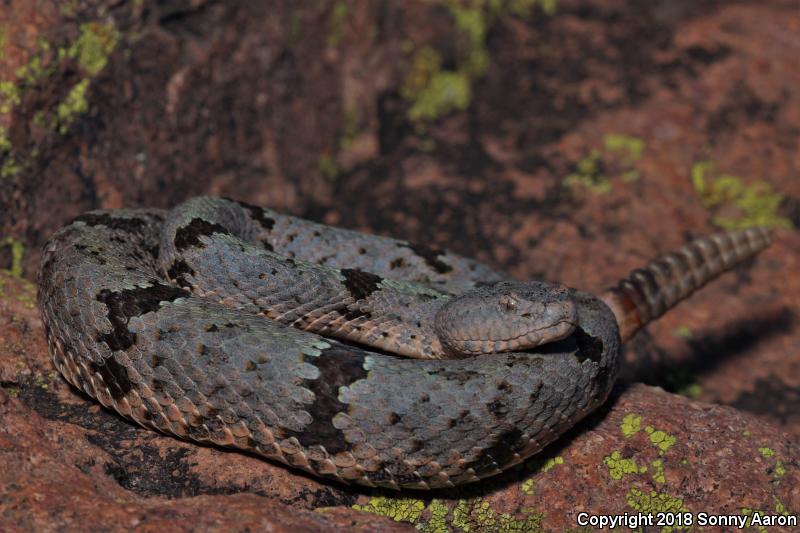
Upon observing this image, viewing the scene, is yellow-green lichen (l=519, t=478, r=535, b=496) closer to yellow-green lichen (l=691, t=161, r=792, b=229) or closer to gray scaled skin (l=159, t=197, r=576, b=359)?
gray scaled skin (l=159, t=197, r=576, b=359)

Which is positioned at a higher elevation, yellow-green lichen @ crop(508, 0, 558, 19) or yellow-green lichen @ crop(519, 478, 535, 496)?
yellow-green lichen @ crop(508, 0, 558, 19)

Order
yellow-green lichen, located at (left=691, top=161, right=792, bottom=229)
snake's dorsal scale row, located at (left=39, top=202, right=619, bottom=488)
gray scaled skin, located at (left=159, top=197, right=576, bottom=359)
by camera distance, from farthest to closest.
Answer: yellow-green lichen, located at (left=691, top=161, right=792, bottom=229) < gray scaled skin, located at (left=159, top=197, right=576, bottom=359) < snake's dorsal scale row, located at (left=39, top=202, right=619, bottom=488)

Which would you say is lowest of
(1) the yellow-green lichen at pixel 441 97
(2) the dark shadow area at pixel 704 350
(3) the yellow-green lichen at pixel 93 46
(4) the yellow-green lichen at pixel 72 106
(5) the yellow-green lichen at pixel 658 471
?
(2) the dark shadow area at pixel 704 350

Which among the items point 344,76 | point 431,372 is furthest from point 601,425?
point 344,76

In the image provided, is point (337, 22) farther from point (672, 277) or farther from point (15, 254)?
point (672, 277)

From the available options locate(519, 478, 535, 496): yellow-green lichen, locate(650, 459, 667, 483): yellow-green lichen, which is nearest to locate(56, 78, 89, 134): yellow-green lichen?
locate(519, 478, 535, 496): yellow-green lichen

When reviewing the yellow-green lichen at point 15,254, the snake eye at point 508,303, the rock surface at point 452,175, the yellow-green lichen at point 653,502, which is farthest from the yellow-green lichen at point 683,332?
the yellow-green lichen at point 15,254

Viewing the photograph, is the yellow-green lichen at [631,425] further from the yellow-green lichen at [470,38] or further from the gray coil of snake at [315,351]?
the yellow-green lichen at [470,38]
